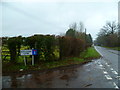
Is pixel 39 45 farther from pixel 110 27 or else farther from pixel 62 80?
pixel 110 27

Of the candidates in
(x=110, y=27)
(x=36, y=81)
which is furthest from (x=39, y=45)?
(x=110, y=27)

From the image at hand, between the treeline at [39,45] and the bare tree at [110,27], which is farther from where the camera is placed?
the bare tree at [110,27]

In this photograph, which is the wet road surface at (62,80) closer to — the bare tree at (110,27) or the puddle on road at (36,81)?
the puddle on road at (36,81)

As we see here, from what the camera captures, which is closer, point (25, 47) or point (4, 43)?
point (4, 43)

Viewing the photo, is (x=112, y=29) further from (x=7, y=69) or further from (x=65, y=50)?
(x=7, y=69)

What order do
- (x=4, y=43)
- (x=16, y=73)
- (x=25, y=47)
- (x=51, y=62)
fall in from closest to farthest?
(x=16, y=73), (x=4, y=43), (x=25, y=47), (x=51, y=62)

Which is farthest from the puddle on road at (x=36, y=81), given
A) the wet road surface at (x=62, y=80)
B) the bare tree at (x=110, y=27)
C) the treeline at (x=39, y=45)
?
the bare tree at (x=110, y=27)

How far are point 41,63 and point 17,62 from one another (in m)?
Answer: 1.68

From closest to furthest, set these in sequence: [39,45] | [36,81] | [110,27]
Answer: [36,81], [39,45], [110,27]

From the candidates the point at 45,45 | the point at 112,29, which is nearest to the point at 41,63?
the point at 45,45

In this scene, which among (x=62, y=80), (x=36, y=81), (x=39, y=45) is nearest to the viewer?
(x=36, y=81)

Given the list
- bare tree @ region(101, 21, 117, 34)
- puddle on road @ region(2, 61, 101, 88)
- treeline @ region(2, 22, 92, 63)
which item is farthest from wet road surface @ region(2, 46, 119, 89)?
bare tree @ region(101, 21, 117, 34)

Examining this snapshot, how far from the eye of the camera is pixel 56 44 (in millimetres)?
9664

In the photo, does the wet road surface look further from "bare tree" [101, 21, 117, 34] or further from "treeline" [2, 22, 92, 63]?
"bare tree" [101, 21, 117, 34]
